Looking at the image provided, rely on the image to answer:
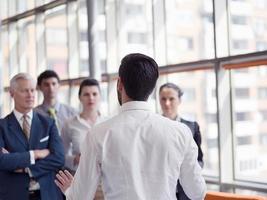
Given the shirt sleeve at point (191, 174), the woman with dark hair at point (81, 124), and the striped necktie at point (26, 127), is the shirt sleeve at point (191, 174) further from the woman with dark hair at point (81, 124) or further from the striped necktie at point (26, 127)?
the woman with dark hair at point (81, 124)

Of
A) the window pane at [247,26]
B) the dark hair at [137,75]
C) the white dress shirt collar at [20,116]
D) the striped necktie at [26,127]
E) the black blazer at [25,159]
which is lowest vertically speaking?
the black blazer at [25,159]

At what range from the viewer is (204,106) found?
17.2 ft

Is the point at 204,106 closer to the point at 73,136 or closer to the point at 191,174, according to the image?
the point at 73,136

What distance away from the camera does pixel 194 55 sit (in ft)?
17.3

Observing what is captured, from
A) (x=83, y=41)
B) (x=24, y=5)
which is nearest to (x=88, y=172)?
(x=83, y=41)

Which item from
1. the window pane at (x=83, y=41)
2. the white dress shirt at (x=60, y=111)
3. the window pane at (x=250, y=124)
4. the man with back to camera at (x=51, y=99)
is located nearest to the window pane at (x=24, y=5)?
the window pane at (x=83, y=41)

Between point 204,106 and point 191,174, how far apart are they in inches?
140

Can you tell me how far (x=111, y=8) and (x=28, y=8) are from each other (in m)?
2.90

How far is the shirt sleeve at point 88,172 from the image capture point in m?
1.64

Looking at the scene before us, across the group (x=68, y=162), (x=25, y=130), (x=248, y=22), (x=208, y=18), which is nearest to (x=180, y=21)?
(x=208, y=18)

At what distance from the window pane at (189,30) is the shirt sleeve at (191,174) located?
3.40 meters

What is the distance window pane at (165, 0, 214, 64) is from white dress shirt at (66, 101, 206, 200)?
345 cm

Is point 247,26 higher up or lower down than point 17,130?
higher up

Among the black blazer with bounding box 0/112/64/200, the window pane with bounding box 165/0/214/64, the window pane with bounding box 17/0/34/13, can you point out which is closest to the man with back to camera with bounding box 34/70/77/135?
the black blazer with bounding box 0/112/64/200
